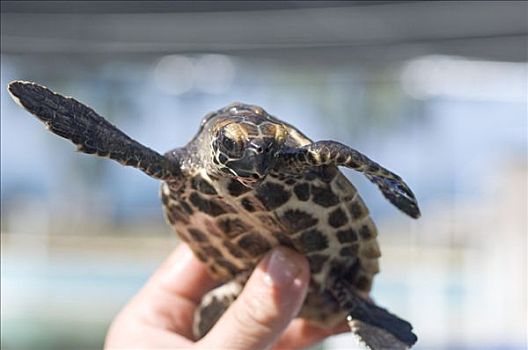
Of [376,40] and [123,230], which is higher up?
[376,40]

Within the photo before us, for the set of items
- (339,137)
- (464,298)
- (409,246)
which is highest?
(339,137)

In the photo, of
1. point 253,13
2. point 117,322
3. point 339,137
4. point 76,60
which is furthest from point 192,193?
point 339,137

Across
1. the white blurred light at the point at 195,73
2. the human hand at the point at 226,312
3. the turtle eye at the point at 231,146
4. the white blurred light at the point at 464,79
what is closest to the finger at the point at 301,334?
the human hand at the point at 226,312

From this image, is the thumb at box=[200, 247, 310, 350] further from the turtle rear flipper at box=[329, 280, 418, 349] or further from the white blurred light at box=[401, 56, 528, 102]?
the white blurred light at box=[401, 56, 528, 102]

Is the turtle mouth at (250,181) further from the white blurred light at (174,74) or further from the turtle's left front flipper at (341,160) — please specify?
the white blurred light at (174,74)

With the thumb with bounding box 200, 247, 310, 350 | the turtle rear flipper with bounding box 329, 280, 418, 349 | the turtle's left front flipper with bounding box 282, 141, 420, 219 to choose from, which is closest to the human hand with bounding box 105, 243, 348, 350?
the thumb with bounding box 200, 247, 310, 350

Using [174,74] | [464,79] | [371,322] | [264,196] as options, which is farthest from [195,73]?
[264,196]

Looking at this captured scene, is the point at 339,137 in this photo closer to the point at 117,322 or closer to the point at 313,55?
the point at 313,55
